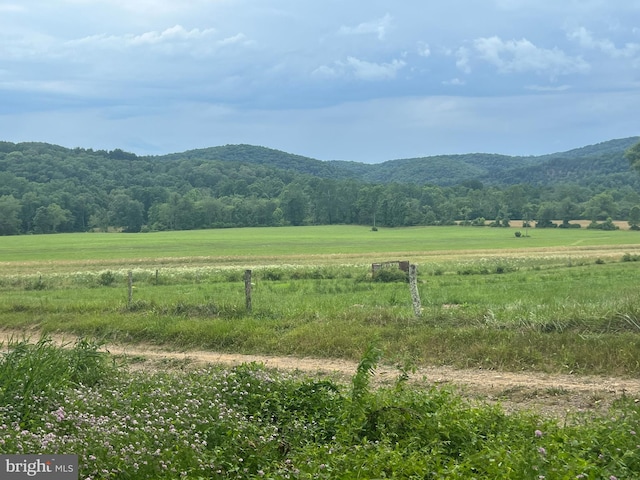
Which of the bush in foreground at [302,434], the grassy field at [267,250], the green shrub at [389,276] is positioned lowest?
the grassy field at [267,250]

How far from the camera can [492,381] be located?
10.2 m

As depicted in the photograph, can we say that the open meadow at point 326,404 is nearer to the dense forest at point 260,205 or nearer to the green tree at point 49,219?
the dense forest at point 260,205

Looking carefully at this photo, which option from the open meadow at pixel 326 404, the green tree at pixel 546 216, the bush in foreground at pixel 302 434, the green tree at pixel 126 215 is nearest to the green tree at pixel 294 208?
the green tree at pixel 126 215

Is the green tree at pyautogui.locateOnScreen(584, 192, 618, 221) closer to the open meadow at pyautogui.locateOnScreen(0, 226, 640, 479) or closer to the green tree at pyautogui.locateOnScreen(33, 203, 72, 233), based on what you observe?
the green tree at pyautogui.locateOnScreen(33, 203, 72, 233)

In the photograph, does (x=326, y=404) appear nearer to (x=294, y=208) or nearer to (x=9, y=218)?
(x=9, y=218)

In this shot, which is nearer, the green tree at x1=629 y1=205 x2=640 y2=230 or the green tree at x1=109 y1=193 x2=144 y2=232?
the green tree at x1=629 y1=205 x2=640 y2=230

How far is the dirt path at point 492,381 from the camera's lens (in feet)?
29.4

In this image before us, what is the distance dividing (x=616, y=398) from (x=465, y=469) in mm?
4692

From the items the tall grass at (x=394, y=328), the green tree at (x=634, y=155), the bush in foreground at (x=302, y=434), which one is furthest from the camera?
the green tree at (x=634, y=155)

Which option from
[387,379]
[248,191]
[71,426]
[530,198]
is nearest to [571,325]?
[387,379]

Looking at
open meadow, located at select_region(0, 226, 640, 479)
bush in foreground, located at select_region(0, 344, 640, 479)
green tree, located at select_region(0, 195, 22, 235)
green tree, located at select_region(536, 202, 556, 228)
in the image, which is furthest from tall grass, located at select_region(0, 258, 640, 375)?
green tree, located at select_region(536, 202, 556, 228)

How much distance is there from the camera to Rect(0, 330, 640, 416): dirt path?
895 centimetres

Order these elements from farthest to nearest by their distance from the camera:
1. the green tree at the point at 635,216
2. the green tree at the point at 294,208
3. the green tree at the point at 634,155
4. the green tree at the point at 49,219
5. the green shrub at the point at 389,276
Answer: the green tree at the point at 294,208
the green tree at the point at 49,219
the green tree at the point at 635,216
the green tree at the point at 634,155
the green shrub at the point at 389,276

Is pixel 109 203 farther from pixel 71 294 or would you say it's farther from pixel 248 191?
pixel 71 294
